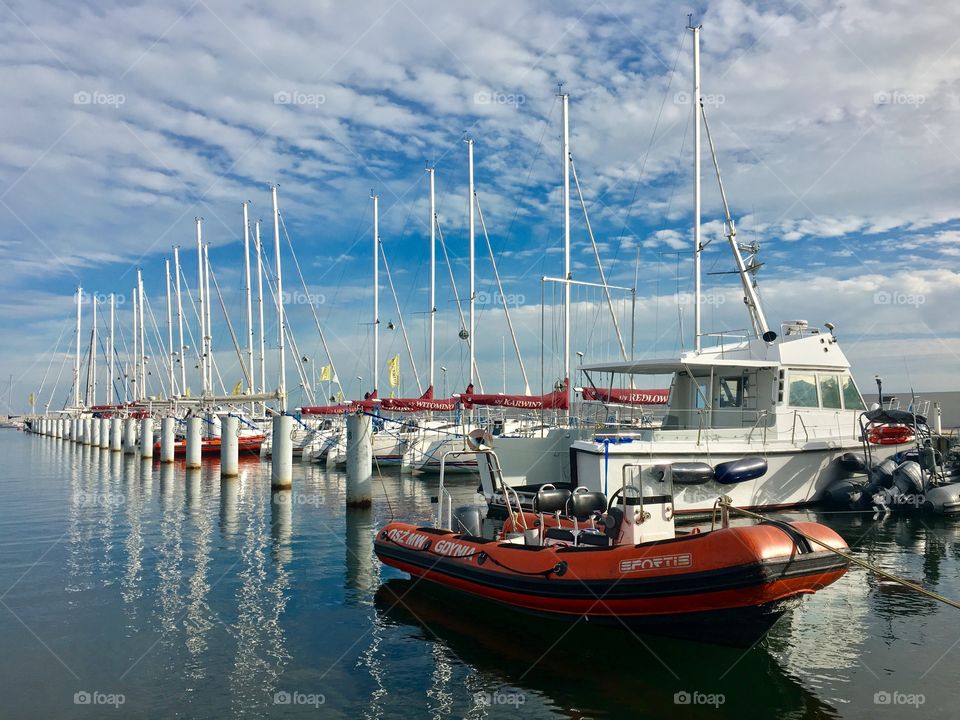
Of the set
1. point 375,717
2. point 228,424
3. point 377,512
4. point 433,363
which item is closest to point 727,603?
point 375,717

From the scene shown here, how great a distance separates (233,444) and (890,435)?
2117cm

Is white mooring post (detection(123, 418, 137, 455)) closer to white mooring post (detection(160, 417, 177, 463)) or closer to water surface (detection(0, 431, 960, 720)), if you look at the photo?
white mooring post (detection(160, 417, 177, 463))

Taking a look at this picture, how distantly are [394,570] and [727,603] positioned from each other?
6.28m

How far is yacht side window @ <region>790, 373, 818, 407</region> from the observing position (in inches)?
671

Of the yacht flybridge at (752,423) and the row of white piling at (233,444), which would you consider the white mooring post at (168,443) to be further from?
the yacht flybridge at (752,423)

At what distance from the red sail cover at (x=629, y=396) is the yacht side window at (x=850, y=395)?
14.3 ft

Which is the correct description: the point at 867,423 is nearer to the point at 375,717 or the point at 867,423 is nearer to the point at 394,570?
the point at 394,570

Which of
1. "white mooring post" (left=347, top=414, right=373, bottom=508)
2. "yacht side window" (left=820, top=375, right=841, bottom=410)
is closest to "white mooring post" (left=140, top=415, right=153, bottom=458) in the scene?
"white mooring post" (left=347, top=414, right=373, bottom=508)

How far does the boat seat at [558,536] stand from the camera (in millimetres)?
9730

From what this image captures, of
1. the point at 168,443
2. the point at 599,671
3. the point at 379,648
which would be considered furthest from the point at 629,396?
the point at 168,443

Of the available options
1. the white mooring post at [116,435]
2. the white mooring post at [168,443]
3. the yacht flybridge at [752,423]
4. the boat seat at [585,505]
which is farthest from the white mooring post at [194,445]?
the boat seat at [585,505]

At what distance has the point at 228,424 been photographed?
85.8 ft

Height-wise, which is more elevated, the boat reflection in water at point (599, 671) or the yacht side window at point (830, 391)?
the yacht side window at point (830, 391)

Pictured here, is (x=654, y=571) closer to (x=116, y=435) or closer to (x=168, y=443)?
(x=168, y=443)
